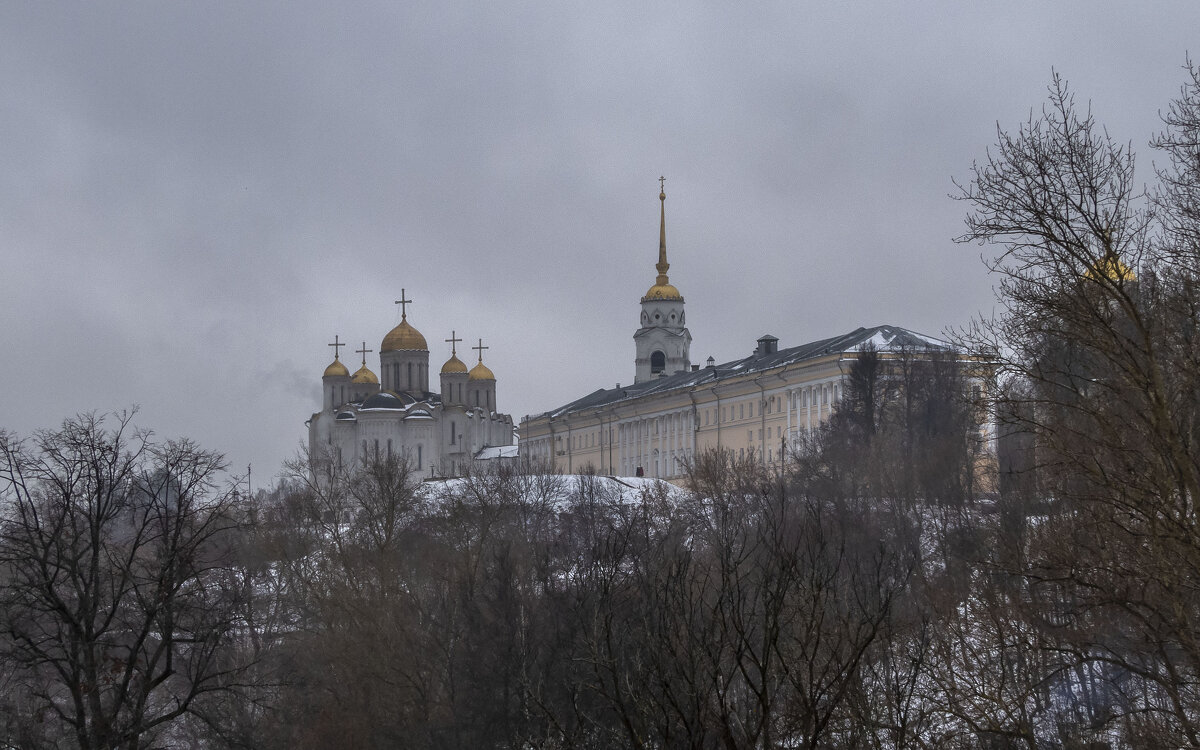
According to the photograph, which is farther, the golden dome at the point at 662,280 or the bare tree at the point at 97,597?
the golden dome at the point at 662,280

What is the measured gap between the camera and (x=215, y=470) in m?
A: 24.4

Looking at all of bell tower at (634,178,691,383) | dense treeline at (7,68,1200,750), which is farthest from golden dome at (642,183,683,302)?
dense treeline at (7,68,1200,750)

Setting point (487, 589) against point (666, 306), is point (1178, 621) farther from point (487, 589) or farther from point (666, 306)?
point (666, 306)

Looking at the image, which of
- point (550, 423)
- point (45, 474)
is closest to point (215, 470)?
point (45, 474)

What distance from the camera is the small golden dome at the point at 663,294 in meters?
122

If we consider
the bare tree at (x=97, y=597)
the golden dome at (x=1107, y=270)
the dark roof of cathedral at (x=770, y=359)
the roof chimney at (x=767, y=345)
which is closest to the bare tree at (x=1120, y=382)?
the golden dome at (x=1107, y=270)

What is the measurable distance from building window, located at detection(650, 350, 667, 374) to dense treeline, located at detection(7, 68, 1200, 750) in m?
66.1

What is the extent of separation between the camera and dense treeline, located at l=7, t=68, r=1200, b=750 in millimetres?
12141

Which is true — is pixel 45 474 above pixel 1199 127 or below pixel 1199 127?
below

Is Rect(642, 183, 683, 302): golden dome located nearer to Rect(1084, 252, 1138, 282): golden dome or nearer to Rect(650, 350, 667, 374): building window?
Rect(650, 350, 667, 374): building window

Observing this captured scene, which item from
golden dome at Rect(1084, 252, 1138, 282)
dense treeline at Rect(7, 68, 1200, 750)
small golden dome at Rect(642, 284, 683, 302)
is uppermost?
small golden dome at Rect(642, 284, 683, 302)

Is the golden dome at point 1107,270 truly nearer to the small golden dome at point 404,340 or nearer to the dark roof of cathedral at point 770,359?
the dark roof of cathedral at point 770,359

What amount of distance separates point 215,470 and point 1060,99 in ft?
49.1

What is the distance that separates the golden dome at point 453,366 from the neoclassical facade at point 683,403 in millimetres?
7593
